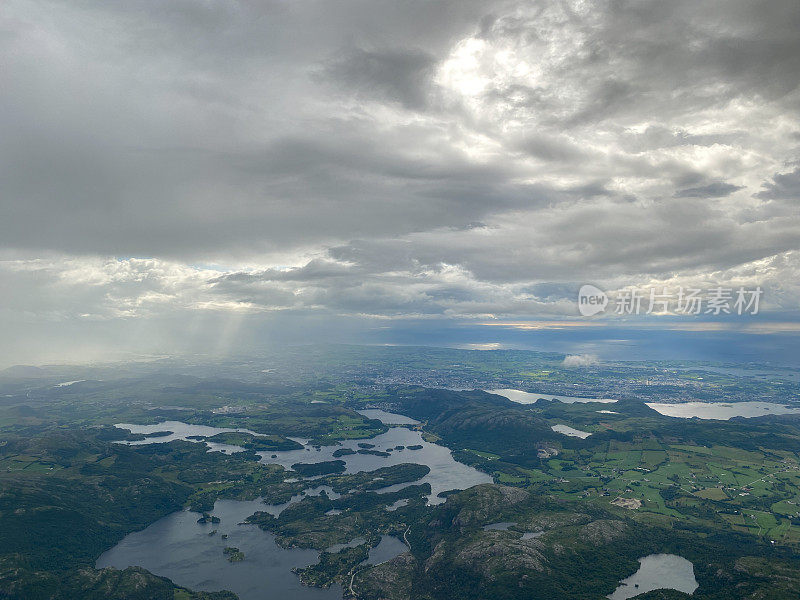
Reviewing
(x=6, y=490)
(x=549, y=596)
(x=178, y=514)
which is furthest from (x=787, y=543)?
(x=6, y=490)

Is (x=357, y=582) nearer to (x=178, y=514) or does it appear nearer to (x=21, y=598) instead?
(x=21, y=598)

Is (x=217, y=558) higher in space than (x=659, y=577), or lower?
lower

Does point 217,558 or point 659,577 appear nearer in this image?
point 659,577

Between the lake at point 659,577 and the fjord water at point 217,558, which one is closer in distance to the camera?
the lake at point 659,577

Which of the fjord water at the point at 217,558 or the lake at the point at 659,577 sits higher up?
the lake at the point at 659,577
